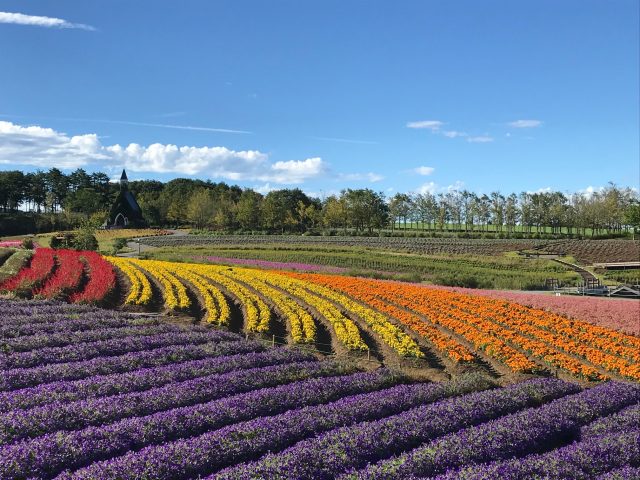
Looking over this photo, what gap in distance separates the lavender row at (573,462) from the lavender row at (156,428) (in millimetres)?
4539

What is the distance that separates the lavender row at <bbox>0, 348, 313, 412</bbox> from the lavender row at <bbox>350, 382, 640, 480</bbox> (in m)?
6.51

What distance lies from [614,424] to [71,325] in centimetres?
1696

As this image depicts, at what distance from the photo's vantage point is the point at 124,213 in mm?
103500

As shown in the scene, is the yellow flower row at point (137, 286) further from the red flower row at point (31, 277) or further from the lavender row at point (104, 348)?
the lavender row at point (104, 348)

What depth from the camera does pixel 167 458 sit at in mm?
8586

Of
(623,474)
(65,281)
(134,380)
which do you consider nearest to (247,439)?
(134,380)

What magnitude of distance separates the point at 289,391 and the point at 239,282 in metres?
18.0

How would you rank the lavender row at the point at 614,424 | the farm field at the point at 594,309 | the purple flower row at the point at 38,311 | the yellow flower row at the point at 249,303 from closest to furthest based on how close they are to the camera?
1. the lavender row at the point at 614,424
2. the purple flower row at the point at 38,311
3. the yellow flower row at the point at 249,303
4. the farm field at the point at 594,309

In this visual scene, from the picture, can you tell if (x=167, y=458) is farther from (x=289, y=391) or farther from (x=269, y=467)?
(x=289, y=391)

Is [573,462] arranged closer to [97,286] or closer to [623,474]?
[623,474]

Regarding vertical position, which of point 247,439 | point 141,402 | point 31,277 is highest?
point 31,277

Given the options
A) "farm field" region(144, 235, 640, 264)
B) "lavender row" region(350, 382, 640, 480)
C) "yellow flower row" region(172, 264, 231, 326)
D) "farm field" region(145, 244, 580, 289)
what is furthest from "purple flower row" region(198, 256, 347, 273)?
"lavender row" region(350, 382, 640, 480)

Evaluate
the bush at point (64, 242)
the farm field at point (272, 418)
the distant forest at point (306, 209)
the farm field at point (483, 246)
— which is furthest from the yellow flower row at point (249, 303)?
the distant forest at point (306, 209)

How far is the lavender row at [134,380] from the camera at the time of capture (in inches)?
449
